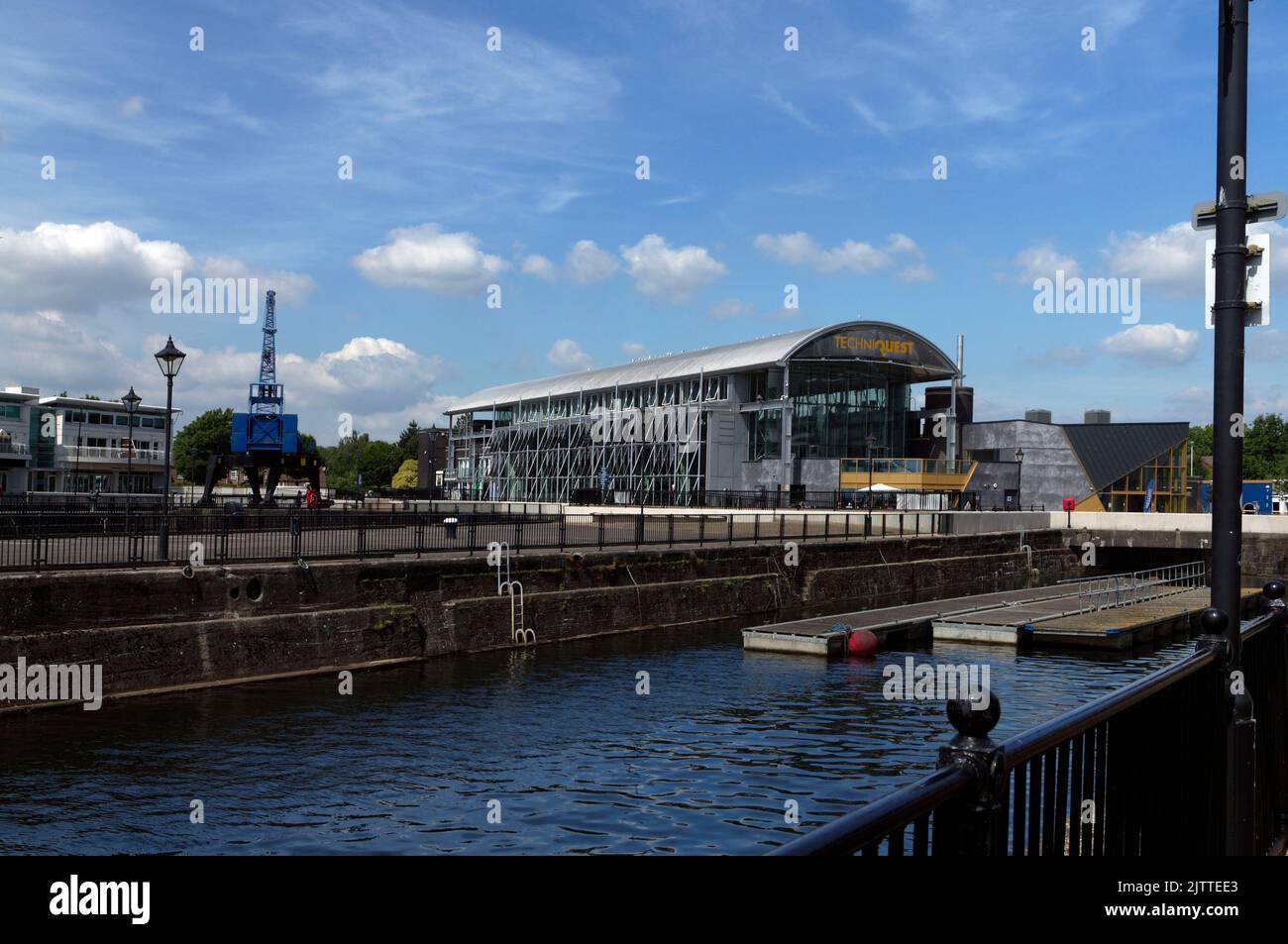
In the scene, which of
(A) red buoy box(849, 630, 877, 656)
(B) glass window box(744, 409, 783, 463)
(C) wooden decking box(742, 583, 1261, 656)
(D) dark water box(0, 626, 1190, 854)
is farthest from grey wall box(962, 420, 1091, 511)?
(D) dark water box(0, 626, 1190, 854)

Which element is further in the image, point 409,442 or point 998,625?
point 409,442

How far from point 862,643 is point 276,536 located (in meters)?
14.7

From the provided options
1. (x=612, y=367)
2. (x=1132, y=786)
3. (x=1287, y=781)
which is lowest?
(x=1287, y=781)

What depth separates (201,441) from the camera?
12888 cm

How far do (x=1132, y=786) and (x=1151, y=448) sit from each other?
217 ft

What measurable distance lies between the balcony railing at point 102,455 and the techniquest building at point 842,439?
4832cm

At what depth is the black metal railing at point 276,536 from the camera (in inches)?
840

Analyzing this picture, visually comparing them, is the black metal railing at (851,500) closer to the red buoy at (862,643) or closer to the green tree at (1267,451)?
the red buoy at (862,643)

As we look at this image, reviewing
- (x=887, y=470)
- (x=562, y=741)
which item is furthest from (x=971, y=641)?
(x=887, y=470)

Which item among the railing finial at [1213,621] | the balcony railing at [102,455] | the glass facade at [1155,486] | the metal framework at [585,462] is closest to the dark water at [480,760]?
the railing finial at [1213,621]

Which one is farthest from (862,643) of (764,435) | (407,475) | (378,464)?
(378,464)

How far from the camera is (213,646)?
20.3 metres

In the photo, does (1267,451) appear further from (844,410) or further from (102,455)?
(102,455)
